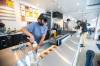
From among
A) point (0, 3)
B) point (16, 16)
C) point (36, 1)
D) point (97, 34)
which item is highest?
point (36, 1)

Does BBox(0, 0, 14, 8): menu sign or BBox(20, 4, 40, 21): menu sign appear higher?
BBox(0, 0, 14, 8): menu sign

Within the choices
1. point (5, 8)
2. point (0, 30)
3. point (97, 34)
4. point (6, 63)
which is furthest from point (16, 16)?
point (97, 34)

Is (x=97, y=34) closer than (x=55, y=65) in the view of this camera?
No

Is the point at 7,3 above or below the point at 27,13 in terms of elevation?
above

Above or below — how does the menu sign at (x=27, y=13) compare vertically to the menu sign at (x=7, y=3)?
below

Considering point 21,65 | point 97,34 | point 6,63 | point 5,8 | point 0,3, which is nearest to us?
point 21,65

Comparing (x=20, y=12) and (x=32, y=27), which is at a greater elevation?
(x=20, y=12)

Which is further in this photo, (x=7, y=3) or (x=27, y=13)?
(x=27, y=13)

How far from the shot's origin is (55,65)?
0.75m

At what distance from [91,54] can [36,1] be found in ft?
10.5

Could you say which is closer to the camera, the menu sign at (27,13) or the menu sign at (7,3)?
the menu sign at (7,3)

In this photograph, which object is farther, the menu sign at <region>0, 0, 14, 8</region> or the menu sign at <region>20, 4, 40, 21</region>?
the menu sign at <region>20, 4, 40, 21</region>

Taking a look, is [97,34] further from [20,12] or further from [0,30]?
[0,30]

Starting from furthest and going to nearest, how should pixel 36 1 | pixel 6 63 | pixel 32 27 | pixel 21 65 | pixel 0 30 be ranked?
1. pixel 36 1
2. pixel 0 30
3. pixel 32 27
4. pixel 6 63
5. pixel 21 65
